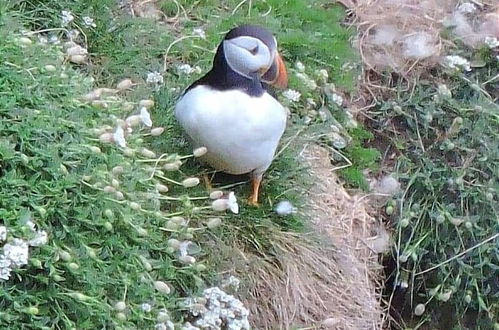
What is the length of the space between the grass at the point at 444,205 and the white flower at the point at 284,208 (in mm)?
500

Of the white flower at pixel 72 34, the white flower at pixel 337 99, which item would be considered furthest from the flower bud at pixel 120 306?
the white flower at pixel 337 99

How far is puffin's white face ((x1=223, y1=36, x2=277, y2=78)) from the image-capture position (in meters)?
1.85

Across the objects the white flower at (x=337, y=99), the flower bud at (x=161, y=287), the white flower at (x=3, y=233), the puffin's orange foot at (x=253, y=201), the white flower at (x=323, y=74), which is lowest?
the white flower at (x=337, y=99)

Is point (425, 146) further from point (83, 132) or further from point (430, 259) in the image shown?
point (83, 132)

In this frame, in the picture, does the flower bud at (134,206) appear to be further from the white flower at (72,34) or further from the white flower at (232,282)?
the white flower at (72,34)

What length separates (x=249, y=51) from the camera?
6.10 ft

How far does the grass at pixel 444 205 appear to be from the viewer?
2.45 m

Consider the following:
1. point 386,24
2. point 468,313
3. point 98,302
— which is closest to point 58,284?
point 98,302

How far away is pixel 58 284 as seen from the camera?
143cm

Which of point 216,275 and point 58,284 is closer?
point 58,284

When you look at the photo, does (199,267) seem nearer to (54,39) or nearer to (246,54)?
(246,54)

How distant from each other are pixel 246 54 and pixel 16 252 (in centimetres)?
73

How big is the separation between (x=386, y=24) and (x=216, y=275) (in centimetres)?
146

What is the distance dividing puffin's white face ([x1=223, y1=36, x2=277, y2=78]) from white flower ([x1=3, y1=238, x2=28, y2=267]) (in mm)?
696
